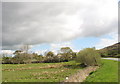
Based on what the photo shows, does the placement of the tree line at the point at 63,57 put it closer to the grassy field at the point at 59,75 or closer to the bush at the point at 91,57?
the bush at the point at 91,57

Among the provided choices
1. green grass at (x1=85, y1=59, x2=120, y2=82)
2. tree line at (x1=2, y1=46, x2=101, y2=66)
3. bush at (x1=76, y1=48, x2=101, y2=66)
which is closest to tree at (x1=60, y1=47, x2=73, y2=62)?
tree line at (x1=2, y1=46, x2=101, y2=66)

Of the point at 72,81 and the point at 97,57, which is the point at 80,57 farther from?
the point at 72,81

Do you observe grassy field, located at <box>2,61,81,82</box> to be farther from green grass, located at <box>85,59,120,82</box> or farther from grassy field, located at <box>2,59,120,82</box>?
green grass, located at <box>85,59,120,82</box>

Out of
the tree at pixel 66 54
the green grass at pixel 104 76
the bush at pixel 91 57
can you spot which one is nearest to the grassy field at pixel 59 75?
the green grass at pixel 104 76

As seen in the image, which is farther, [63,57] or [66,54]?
[66,54]

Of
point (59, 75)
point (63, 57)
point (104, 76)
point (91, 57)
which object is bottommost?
point (63, 57)

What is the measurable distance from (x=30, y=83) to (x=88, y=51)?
65.3ft

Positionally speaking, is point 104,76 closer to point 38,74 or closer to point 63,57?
point 38,74

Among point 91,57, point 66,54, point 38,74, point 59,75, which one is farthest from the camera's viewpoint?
point 66,54

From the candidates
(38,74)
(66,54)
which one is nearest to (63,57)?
(66,54)

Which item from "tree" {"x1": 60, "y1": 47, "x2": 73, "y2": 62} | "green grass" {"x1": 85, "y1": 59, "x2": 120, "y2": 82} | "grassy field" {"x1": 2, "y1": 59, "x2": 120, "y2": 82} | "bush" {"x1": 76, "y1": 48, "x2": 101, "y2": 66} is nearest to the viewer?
"green grass" {"x1": 85, "y1": 59, "x2": 120, "y2": 82}

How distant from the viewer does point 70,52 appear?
76.9 m

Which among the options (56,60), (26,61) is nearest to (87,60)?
(56,60)

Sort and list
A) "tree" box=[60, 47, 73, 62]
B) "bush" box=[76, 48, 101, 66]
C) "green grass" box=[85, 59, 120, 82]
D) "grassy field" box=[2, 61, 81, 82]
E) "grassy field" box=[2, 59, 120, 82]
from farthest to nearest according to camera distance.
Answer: "tree" box=[60, 47, 73, 62] → "bush" box=[76, 48, 101, 66] → "grassy field" box=[2, 61, 81, 82] → "grassy field" box=[2, 59, 120, 82] → "green grass" box=[85, 59, 120, 82]
